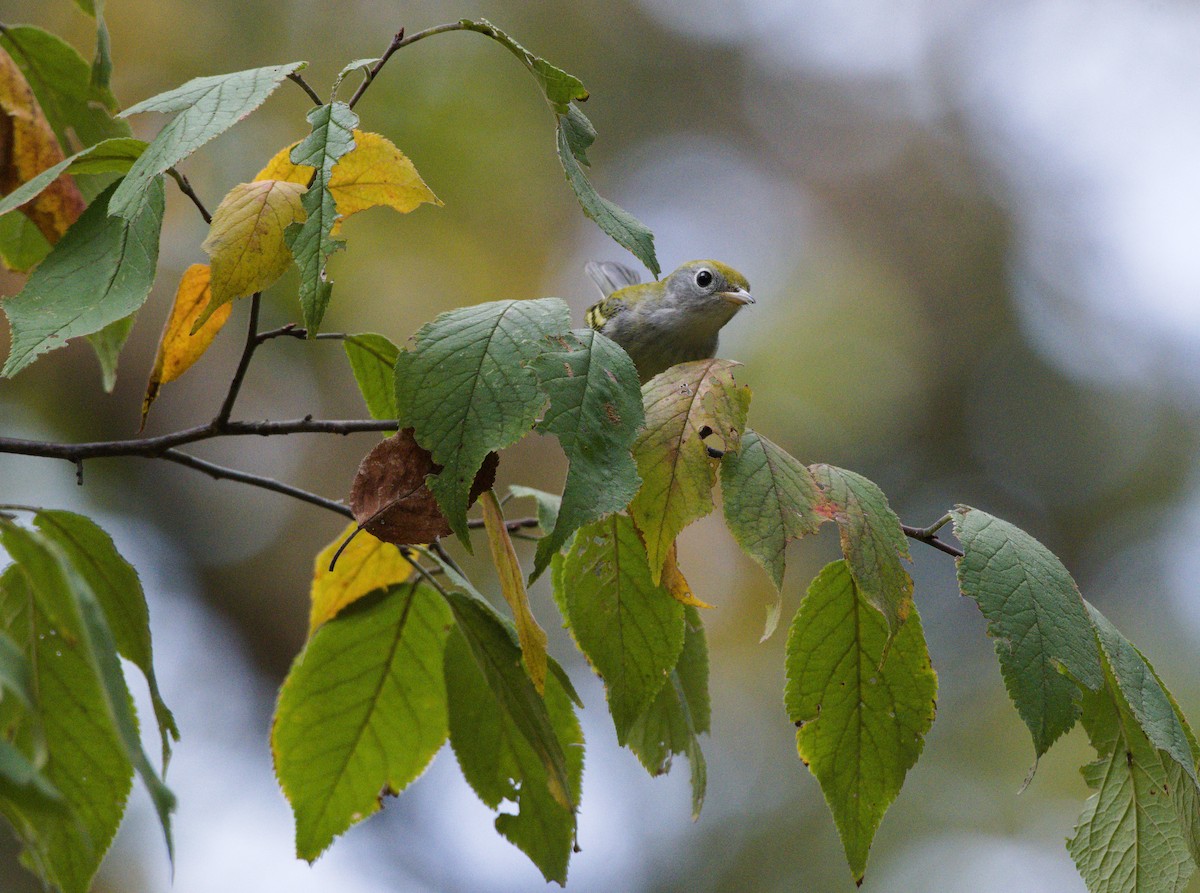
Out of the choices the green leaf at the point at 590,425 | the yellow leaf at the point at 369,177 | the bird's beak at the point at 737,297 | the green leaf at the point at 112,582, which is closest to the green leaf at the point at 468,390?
the green leaf at the point at 590,425

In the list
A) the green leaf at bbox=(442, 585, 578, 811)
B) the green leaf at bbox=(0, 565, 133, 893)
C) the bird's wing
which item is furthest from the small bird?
the green leaf at bbox=(0, 565, 133, 893)

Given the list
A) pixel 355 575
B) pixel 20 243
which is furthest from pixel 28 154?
pixel 355 575

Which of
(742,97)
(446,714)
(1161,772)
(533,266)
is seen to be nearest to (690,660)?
(446,714)

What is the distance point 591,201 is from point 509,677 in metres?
0.54

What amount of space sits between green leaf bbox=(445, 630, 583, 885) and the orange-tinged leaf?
72cm

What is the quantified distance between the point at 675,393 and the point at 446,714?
0.60 m

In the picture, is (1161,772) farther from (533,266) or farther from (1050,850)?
(533,266)

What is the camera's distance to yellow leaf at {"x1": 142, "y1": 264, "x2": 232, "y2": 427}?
49.6 inches

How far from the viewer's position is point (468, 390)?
935 millimetres

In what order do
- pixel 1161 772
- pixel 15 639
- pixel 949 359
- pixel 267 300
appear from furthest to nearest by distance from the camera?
1. pixel 949 359
2. pixel 267 300
3. pixel 1161 772
4. pixel 15 639

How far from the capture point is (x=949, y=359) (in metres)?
6.30

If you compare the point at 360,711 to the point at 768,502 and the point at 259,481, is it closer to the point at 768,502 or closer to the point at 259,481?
the point at 259,481

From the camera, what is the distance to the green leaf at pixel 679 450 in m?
1.01

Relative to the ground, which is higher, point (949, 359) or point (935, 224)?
A: point (935, 224)
